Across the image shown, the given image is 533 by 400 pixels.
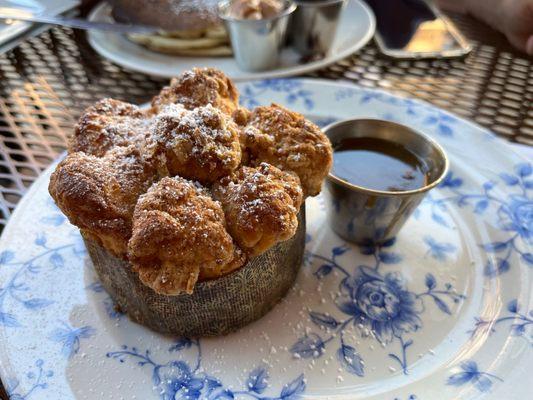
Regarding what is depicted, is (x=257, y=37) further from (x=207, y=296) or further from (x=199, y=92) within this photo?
(x=207, y=296)

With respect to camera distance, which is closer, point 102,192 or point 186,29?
point 102,192

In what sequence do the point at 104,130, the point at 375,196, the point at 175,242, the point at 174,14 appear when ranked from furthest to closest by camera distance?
the point at 174,14 < the point at 375,196 < the point at 104,130 < the point at 175,242

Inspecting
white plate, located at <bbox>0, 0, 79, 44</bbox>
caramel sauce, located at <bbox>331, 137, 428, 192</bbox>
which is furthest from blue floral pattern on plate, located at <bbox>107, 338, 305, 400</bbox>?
white plate, located at <bbox>0, 0, 79, 44</bbox>

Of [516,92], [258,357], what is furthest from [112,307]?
[516,92]

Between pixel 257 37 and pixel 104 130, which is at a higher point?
pixel 104 130

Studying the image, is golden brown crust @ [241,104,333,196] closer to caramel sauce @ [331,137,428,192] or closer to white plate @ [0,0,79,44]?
caramel sauce @ [331,137,428,192]

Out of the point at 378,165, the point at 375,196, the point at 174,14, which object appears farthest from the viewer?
the point at 174,14

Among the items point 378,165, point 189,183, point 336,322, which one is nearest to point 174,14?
point 378,165
